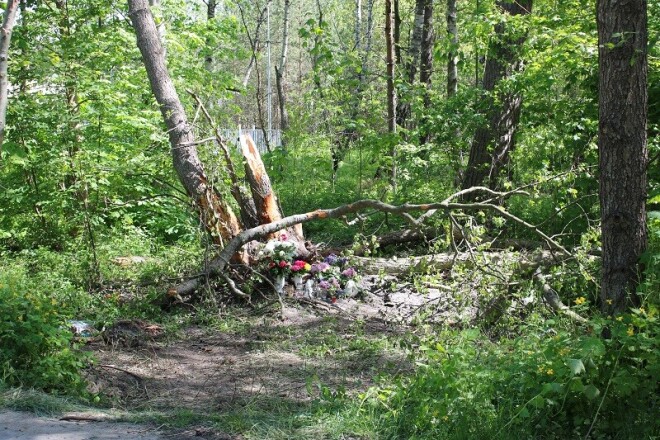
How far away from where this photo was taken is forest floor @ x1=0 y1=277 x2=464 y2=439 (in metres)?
5.24

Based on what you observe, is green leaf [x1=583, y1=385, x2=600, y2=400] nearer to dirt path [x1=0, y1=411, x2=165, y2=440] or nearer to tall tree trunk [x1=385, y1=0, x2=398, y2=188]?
dirt path [x1=0, y1=411, x2=165, y2=440]

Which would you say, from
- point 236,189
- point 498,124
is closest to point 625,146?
point 236,189

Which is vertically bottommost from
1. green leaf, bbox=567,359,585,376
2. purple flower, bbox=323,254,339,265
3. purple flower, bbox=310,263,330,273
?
purple flower, bbox=310,263,330,273

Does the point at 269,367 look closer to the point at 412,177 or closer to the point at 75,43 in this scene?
the point at 412,177

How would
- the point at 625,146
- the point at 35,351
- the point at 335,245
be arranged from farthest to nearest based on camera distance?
the point at 335,245 → the point at 35,351 → the point at 625,146

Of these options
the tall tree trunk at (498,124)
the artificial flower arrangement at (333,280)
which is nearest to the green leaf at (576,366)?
the artificial flower arrangement at (333,280)

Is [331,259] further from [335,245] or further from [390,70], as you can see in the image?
[390,70]

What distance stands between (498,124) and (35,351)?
7.95m

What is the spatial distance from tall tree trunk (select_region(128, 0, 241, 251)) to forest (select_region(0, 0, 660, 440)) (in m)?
0.03

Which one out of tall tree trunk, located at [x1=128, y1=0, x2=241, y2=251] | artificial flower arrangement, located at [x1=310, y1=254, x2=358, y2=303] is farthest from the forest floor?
tall tree trunk, located at [x1=128, y1=0, x2=241, y2=251]

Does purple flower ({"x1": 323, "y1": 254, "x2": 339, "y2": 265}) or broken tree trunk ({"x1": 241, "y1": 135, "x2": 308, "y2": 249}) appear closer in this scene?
purple flower ({"x1": 323, "y1": 254, "x2": 339, "y2": 265})

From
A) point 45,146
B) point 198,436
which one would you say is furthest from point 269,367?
point 45,146

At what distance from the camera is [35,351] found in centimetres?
578

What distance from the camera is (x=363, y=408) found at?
4.98m
